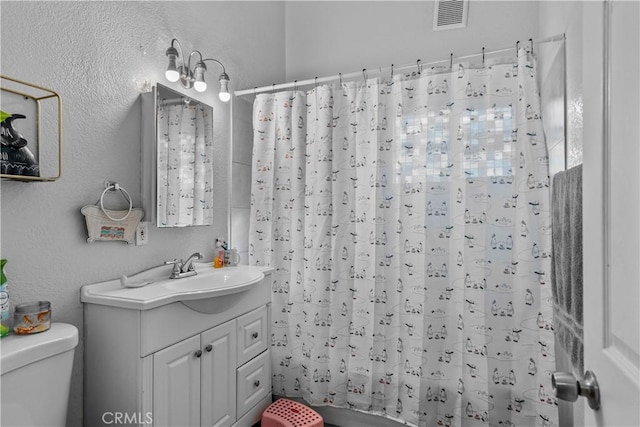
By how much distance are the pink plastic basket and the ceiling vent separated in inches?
98.5

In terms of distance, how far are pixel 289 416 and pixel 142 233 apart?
4.00 ft

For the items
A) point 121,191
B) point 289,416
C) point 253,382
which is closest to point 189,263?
point 121,191

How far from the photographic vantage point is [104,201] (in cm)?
160

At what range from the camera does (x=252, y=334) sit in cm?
199

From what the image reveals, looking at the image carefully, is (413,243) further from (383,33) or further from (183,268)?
(383,33)

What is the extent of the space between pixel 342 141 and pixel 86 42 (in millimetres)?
1306

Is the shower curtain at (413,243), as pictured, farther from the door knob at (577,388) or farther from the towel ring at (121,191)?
the door knob at (577,388)

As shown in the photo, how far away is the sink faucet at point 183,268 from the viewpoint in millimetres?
1862

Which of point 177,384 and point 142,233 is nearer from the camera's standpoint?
point 177,384

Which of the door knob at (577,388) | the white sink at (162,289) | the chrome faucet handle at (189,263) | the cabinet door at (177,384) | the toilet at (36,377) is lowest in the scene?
the cabinet door at (177,384)

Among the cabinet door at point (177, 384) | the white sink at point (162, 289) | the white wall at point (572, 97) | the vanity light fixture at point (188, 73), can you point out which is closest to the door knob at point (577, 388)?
the white wall at point (572, 97)

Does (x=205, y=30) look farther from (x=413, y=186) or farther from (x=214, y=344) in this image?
(x=214, y=344)

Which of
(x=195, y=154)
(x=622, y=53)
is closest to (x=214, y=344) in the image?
(x=195, y=154)

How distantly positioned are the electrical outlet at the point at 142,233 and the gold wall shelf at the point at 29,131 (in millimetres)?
428
